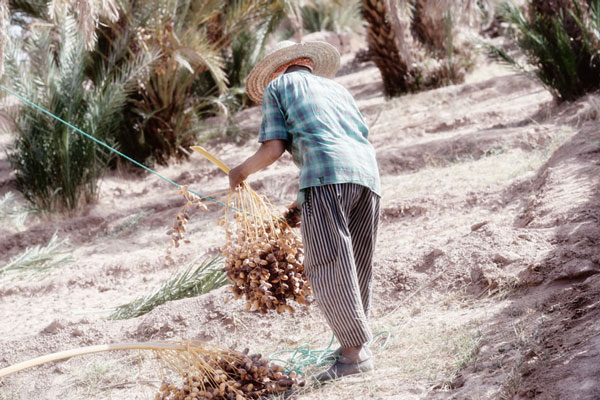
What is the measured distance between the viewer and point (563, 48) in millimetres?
9062

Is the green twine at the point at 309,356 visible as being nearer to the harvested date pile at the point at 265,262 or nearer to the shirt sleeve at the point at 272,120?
the harvested date pile at the point at 265,262

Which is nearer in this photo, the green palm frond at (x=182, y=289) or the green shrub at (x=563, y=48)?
the green palm frond at (x=182, y=289)

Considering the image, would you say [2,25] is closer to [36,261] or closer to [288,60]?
[36,261]

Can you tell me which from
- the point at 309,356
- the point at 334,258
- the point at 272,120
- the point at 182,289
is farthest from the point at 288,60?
the point at 182,289

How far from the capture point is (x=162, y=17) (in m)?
9.97

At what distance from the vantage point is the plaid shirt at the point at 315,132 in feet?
10.6

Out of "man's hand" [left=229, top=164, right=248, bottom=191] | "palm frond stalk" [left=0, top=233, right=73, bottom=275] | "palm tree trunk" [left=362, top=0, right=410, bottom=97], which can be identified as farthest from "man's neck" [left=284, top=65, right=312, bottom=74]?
"palm tree trunk" [left=362, top=0, right=410, bottom=97]

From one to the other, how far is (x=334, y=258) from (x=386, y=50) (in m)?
9.98

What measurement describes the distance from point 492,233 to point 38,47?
6.60m

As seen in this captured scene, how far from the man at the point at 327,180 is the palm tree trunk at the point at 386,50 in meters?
9.18

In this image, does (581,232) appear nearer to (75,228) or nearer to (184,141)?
(75,228)

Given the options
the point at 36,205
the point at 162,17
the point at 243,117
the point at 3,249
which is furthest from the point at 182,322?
the point at 243,117

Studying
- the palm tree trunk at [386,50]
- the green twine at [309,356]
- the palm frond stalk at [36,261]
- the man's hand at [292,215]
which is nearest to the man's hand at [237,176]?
the man's hand at [292,215]

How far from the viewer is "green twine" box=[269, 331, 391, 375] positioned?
12.0 ft
